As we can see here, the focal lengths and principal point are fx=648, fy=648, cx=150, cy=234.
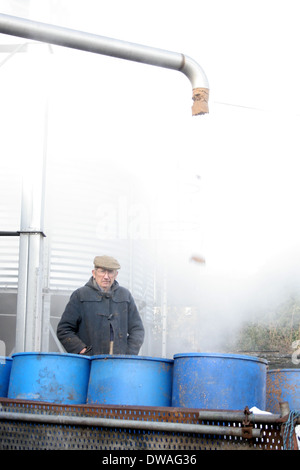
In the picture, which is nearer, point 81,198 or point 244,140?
point 244,140

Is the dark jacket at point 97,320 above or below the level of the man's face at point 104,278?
below

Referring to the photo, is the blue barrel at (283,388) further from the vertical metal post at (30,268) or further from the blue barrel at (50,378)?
the vertical metal post at (30,268)

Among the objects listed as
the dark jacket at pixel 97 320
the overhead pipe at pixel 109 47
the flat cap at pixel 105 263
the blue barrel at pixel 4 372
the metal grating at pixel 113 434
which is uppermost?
the overhead pipe at pixel 109 47

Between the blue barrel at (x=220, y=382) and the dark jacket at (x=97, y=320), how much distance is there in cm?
149

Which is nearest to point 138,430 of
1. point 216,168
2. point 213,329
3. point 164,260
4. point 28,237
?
point 28,237

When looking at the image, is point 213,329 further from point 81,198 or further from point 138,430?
point 138,430


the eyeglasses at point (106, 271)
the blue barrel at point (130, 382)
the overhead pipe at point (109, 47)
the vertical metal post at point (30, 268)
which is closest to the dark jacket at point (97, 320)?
the eyeglasses at point (106, 271)

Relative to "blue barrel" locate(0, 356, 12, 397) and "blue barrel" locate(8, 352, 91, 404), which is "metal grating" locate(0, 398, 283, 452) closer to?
"blue barrel" locate(8, 352, 91, 404)

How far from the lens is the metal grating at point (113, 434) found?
110 inches

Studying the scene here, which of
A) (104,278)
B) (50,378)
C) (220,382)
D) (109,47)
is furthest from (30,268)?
(220,382)

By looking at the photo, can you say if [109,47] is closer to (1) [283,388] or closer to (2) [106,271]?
(2) [106,271]

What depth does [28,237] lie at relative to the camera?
5449mm

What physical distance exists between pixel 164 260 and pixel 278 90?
20.7 feet

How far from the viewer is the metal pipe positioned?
2.77 m
